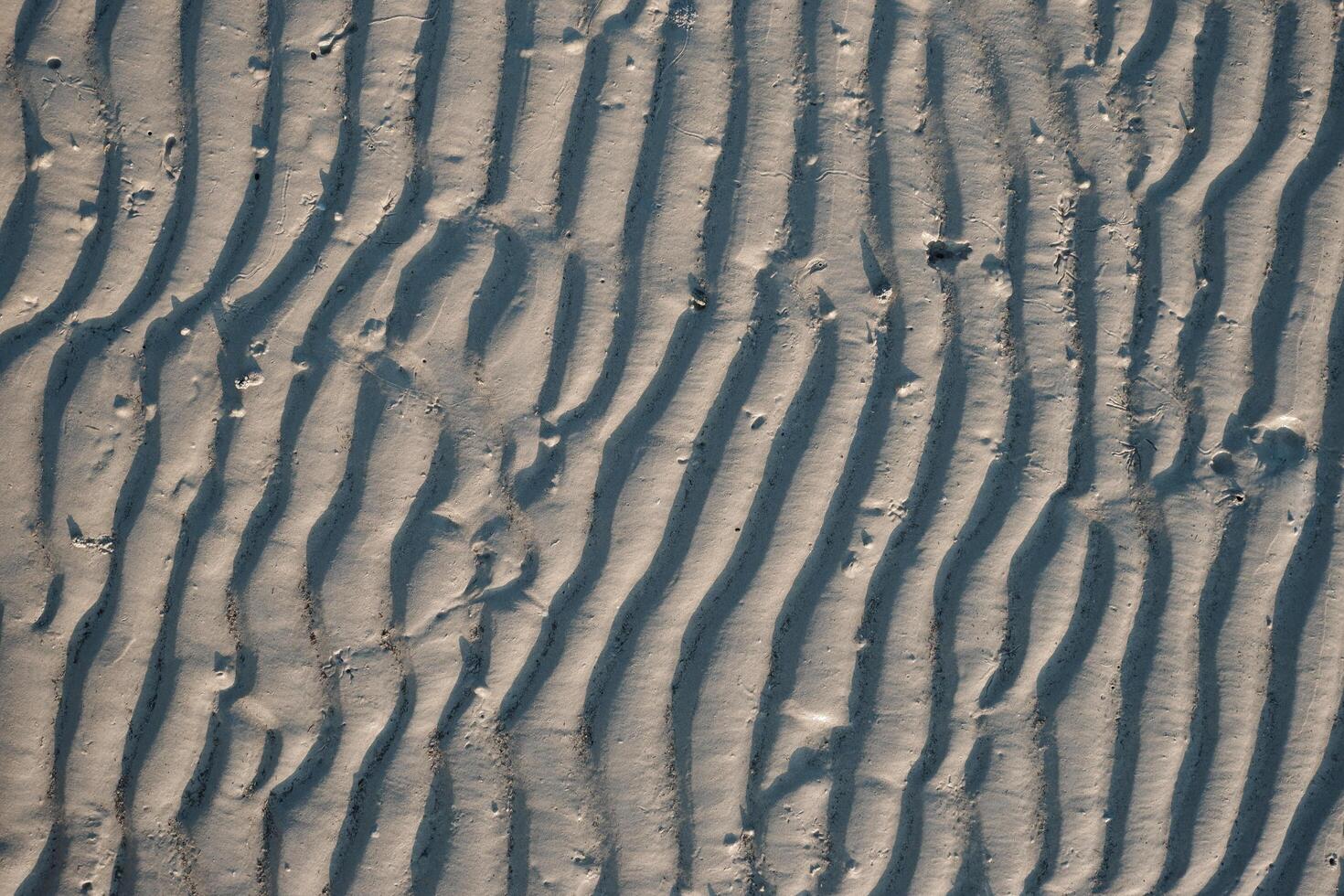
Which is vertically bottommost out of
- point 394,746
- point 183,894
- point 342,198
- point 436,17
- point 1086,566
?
point 183,894

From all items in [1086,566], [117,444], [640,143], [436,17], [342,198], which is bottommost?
[1086,566]

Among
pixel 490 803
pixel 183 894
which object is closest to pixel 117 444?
pixel 183 894

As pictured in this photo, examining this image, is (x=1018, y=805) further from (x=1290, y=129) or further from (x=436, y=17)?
(x=436, y=17)

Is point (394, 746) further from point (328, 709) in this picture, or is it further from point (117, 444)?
point (117, 444)

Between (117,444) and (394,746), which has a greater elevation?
(117,444)

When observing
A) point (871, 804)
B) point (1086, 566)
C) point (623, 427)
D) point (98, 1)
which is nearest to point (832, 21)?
point (623, 427)

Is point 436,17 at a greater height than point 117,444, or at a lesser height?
greater
